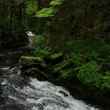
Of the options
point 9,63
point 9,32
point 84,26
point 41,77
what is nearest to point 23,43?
point 9,32

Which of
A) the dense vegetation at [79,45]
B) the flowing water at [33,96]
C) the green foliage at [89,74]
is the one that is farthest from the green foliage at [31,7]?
the green foliage at [89,74]

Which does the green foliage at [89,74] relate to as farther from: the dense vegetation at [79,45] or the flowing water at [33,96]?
the flowing water at [33,96]

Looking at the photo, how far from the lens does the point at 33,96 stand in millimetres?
9680

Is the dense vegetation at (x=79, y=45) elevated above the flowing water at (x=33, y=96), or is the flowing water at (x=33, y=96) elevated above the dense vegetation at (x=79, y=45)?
the dense vegetation at (x=79, y=45)

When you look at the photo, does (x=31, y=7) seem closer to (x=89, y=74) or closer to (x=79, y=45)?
(x=79, y=45)

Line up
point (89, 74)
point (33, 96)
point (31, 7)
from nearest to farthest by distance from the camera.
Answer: point (33, 96) < point (89, 74) < point (31, 7)

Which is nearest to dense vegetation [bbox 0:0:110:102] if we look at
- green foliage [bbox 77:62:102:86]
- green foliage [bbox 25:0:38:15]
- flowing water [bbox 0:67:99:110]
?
green foliage [bbox 77:62:102:86]

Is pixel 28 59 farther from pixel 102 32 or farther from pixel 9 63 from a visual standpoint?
pixel 102 32

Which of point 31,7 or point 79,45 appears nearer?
point 79,45

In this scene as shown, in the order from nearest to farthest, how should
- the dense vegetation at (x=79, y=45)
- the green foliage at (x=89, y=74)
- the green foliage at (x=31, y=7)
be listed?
the green foliage at (x=89, y=74), the dense vegetation at (x=79, y=45), the green foliage at (x=31, y=7)

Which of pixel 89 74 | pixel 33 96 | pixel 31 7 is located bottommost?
pixel 33 96

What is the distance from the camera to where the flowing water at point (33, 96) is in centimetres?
873

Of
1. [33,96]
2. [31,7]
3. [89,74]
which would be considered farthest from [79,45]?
[31,7]

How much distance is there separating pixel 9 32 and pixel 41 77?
28.8 ft
